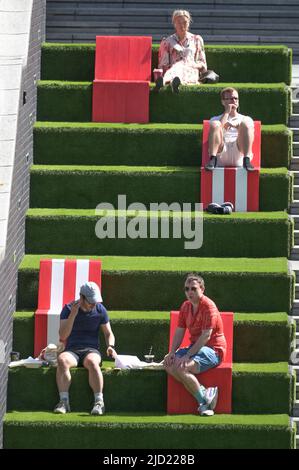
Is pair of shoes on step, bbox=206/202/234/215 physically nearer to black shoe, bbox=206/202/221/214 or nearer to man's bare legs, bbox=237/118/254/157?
black shoe, bbox=206/202/221/214

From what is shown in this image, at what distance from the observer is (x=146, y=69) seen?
58.1ft

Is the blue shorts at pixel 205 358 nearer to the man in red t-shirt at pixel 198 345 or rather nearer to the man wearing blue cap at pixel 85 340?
the man in red t-shirt at pixel 198 345

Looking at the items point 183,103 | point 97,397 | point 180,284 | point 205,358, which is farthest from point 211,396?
point 183,103

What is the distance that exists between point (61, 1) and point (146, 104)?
2.22m

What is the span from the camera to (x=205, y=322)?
1510cm

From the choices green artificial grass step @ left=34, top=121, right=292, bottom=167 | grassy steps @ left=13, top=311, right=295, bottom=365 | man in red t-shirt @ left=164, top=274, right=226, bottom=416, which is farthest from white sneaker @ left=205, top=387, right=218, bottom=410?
green artificial grass step @ left=34, top=121, right=292, bottom=167

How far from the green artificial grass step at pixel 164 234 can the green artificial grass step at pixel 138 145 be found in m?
0.86

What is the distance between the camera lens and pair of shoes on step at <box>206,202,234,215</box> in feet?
53.8

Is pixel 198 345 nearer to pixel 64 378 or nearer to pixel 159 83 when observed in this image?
pixel 64 378

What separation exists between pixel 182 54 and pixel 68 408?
161 inches

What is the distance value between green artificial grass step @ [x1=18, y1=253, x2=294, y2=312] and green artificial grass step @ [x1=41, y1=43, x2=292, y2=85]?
257cm

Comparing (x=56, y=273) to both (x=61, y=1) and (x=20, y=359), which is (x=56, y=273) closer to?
(x=20, y=359)

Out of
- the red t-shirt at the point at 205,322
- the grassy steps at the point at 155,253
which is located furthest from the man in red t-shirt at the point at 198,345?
the grassy steps at the point at 155,253
